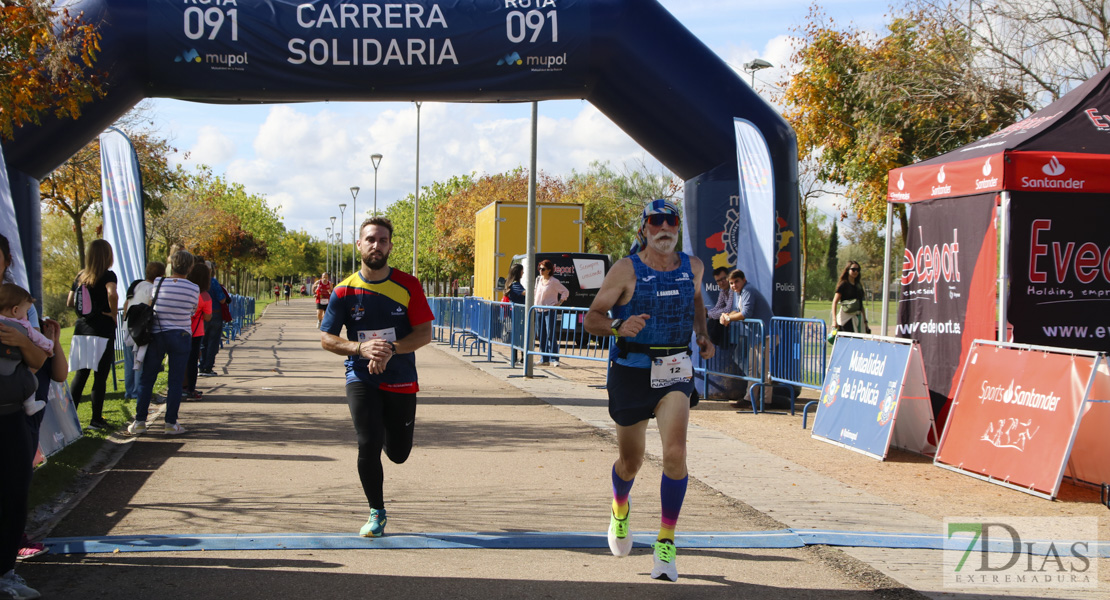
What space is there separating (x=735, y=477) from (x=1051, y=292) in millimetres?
3301

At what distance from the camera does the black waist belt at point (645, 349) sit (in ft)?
16.4

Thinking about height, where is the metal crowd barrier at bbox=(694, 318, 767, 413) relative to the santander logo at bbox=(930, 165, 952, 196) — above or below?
below

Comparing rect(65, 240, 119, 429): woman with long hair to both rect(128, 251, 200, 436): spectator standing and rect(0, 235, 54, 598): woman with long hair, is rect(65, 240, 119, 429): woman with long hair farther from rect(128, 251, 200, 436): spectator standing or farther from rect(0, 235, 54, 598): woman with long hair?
rect(0, 235, 54, 598): woman with long hair

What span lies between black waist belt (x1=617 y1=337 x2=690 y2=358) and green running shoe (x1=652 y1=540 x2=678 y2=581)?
963mm

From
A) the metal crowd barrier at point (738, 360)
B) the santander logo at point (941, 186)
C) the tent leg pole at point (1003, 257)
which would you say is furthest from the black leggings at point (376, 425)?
the metal crowd barrier at point (738, 360)

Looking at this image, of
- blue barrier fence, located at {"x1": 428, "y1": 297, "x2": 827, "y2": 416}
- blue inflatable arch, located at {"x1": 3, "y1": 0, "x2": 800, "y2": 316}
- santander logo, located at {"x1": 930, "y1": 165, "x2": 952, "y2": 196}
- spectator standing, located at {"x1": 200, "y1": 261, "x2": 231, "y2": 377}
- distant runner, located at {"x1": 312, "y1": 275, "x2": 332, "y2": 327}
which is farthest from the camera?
spectator standing, located at {"x1": 200, "y1": 261, "x2": 231, "y2": 377}

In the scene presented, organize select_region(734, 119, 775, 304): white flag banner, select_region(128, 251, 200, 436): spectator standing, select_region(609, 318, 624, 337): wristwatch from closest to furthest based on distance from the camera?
select_region(609, 318, 624, 337): wristwatch
select_region(128, 251, 200, 436): spectator standing
select_region(734, 119, 775, 304): white flag banner

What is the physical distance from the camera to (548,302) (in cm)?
1638

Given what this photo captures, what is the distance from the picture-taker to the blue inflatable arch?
10.6 meters

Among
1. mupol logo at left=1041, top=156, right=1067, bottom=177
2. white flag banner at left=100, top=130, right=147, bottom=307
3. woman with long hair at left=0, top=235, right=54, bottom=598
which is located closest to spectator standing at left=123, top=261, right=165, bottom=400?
white flag banner at left=100, top=130, right=147, bottom=307

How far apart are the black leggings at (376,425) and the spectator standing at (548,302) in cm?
965

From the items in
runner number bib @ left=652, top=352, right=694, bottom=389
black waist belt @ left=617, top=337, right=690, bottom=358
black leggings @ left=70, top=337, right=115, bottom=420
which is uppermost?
black waist belt @ left=617, top=337, right=690, bottom=358

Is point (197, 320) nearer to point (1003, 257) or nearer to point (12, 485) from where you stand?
point (12, 485)

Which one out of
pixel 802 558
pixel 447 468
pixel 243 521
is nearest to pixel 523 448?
pixel 447 468
